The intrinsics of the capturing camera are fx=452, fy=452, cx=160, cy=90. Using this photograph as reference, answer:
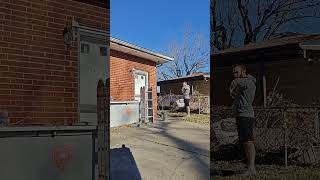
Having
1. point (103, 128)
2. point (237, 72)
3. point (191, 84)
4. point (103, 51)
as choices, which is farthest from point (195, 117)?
point (103, 51)

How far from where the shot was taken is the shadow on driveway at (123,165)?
322cm

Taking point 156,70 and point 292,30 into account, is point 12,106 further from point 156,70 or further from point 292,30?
point 292,30

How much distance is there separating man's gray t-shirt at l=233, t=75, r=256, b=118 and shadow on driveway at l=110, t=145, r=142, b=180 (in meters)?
1.05

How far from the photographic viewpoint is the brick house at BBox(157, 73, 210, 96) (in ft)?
11.5

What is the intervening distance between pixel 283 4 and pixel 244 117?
3.29 feet

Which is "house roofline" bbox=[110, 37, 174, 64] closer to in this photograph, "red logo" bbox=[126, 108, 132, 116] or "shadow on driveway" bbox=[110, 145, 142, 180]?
"red logo" bbox=[126, 108, 132, 116]

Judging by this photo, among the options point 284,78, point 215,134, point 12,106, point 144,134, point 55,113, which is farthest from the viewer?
point 215,134

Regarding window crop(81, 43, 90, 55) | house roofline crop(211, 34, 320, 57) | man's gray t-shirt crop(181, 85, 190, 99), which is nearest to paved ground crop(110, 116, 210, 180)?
man's gray t-shirt crop(181, 85, 190, 99)

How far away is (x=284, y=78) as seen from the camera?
3656 millimetres

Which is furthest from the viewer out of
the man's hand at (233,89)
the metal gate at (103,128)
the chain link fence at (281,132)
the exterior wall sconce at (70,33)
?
the man's hand at (233,89)

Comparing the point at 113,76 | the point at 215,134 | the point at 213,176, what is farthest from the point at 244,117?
the point at 113,76

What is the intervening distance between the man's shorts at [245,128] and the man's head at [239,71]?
0.37 metres

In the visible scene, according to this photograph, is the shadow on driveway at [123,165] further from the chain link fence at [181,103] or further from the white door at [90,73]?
the chain link fence at [181,103]

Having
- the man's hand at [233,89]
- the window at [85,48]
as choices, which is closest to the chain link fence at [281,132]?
the man's hand at [233,89]
